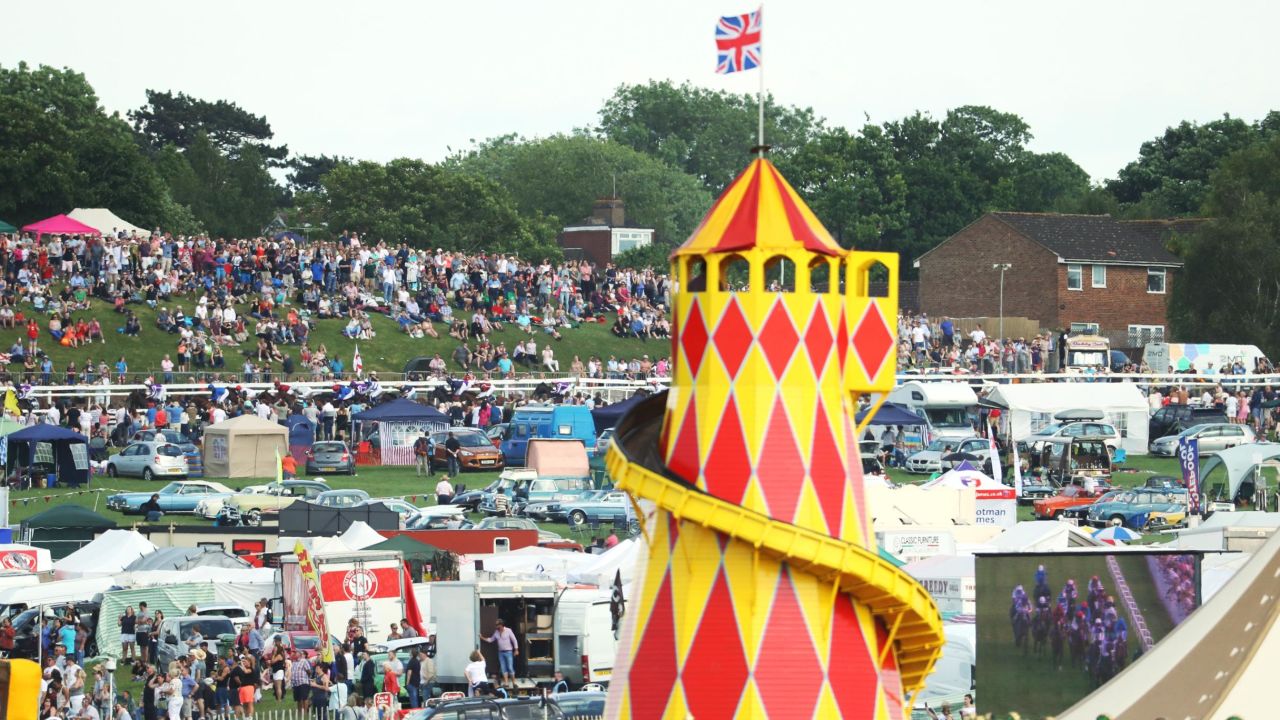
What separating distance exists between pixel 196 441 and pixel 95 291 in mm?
10038

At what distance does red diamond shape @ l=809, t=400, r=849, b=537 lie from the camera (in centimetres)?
1407

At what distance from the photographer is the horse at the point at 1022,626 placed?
24672 mm

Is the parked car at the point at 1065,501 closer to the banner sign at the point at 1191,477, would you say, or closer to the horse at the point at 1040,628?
the banner sign at the point at 1191,477

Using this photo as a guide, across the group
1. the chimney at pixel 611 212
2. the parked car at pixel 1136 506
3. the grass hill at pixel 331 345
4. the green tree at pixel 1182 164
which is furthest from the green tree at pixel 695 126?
the parked car at pixel 1136 506

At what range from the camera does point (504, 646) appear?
108ft

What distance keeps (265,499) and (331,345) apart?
1754 cm

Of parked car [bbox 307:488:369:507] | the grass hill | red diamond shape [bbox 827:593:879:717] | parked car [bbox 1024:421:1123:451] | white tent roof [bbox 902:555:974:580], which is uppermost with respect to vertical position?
the grass hill

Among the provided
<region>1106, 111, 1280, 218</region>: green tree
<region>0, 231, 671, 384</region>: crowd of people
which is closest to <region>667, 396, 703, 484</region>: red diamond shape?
<region>0, 231, 671, 384</region>: crowd of people

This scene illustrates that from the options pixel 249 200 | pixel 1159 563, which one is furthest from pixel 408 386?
pixel 249 200

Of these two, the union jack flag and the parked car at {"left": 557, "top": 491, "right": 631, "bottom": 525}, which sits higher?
the union jack flag

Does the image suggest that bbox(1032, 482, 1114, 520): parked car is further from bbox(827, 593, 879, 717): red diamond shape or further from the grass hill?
bbox(827, 593, 879, 717): red diamond shape

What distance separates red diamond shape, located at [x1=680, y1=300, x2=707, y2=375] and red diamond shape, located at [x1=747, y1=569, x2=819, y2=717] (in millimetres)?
1496

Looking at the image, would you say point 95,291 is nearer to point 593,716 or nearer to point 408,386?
point 408,386

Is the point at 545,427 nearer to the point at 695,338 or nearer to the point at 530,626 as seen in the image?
the point at 530,626
